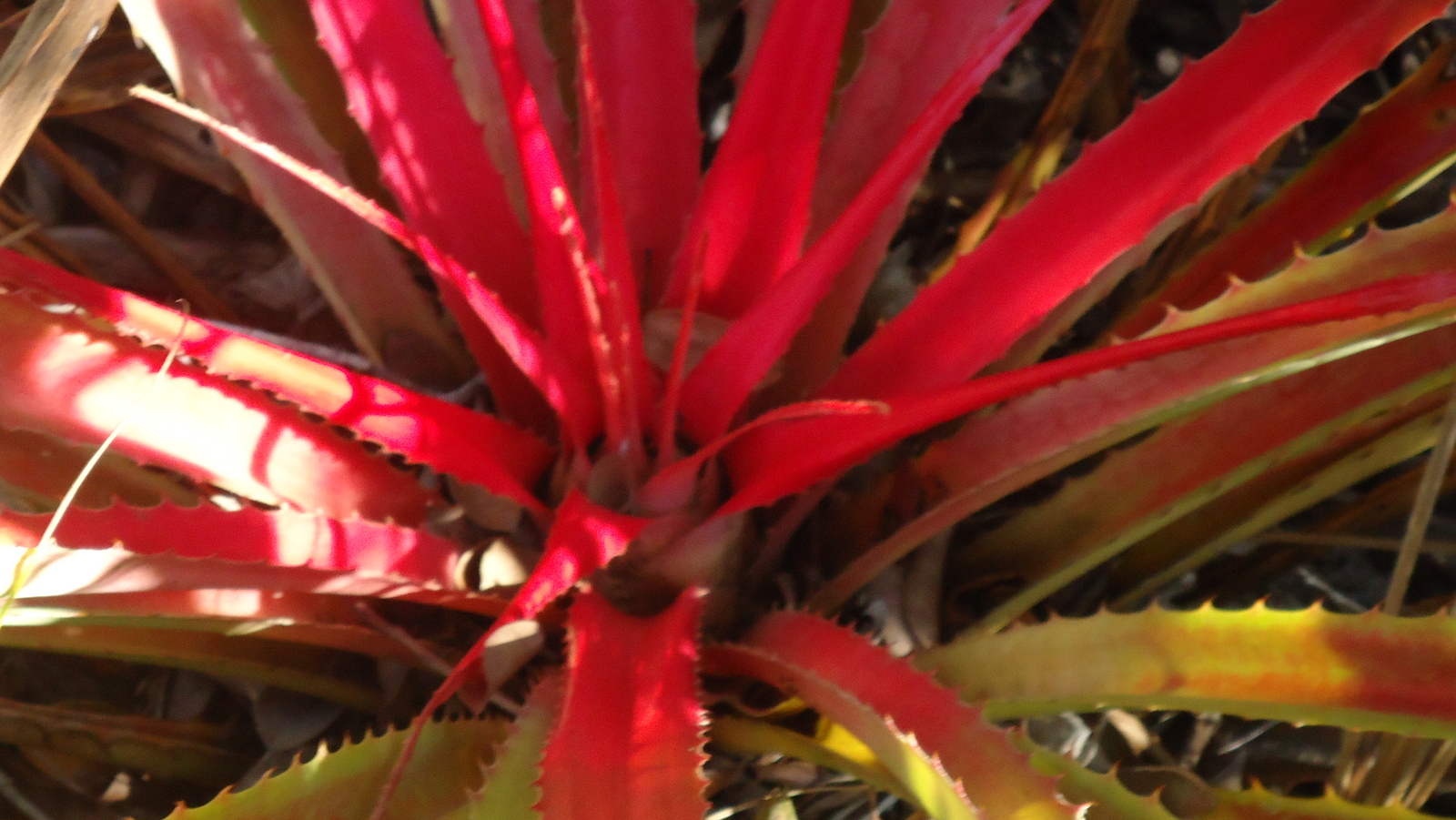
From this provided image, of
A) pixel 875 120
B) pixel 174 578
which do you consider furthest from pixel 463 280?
pixel 875 120

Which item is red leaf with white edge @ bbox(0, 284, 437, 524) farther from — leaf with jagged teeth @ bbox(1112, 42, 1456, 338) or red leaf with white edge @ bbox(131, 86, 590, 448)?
leaf with jagged teeth @ bbox(1112, 42, 1456, 338)

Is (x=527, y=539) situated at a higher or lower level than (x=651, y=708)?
higher

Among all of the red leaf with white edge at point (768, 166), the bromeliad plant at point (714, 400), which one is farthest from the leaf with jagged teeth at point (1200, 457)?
the red leaf with white edge at point (768, 166)

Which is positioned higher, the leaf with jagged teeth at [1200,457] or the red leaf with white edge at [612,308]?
the red leaf with white edge at [612,308]

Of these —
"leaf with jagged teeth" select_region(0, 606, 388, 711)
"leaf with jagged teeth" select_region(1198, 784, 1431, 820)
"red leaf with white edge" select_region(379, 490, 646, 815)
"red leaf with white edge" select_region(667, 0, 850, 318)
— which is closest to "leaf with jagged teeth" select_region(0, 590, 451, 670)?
"leaf with jagged teeth" select_region(0, 606, 388, 711)

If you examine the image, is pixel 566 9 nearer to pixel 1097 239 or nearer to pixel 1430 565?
pixel 1097 239

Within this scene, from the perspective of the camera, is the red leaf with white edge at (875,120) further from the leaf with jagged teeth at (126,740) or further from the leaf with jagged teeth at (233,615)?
the leaf with jagged teeth at (126,740)

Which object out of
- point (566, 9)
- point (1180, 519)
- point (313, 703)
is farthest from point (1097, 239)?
point (313, 703)
